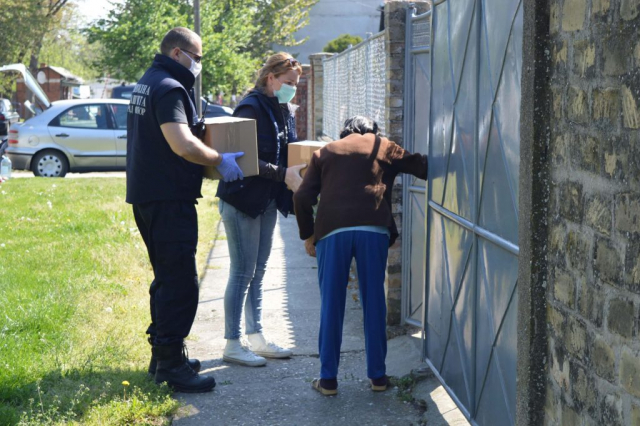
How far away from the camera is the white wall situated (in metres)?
43.1

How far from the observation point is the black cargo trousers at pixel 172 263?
5.00 metres

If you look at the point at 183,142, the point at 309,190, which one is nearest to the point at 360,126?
the point at 309,190

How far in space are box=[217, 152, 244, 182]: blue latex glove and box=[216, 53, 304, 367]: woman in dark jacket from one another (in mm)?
245

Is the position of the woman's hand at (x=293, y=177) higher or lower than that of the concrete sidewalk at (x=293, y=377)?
higher

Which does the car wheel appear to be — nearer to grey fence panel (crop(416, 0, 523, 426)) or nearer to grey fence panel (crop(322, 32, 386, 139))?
grey fence panel (crop(322, 32, 386, 139))

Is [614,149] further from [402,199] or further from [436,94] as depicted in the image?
[402,199]

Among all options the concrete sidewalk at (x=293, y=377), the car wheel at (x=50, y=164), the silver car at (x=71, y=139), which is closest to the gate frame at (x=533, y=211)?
the concrete sidewalk at (x=293, y=377)

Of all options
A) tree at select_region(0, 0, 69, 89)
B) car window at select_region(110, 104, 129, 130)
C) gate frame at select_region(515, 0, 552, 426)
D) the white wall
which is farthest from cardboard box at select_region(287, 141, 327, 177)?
the white wall

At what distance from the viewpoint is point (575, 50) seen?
9.37 feet

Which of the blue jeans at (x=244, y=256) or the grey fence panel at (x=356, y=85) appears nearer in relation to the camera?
the blue jeans at (x=244, y=256)

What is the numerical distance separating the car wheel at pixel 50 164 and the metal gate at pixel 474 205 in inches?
527

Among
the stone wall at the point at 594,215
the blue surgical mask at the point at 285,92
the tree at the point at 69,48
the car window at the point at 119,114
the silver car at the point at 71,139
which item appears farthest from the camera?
the tree at the point at 69,48

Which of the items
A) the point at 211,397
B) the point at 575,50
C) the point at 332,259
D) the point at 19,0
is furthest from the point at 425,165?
the point at 19,0

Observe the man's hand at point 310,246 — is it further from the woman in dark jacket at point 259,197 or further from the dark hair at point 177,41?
the dark hair at point 177,41
